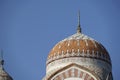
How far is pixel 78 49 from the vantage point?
105 ft

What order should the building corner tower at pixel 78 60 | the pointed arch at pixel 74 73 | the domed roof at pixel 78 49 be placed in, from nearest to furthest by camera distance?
1. the pointed arch at pixel 74 73
2. the building corner tower at pixel 78 60
3. the domed roof at pixel 78 49

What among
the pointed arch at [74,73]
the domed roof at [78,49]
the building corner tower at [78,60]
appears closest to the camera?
the pointed arch at [74,73]

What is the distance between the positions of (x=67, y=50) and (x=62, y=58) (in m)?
0.51

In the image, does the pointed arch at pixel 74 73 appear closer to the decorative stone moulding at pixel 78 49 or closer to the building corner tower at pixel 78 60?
the building corner tower at pixel 78 60

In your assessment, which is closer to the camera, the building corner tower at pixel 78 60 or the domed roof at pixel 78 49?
the building corner tower at pixel 78 60

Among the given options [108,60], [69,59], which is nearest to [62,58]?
[69,59]

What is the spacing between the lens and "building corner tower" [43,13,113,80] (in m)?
31.5

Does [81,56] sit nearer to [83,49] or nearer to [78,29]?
[83,49]

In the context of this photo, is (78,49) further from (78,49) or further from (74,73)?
(74,73)

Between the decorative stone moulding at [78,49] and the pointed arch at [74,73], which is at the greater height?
the decorative stone moulding at [78,49]

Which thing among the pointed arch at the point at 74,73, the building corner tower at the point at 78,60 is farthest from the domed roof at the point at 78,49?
the pointed arch at the point at 74,73

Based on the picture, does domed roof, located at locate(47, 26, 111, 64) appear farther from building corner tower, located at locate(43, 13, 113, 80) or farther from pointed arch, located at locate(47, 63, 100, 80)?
pointed arch, located at locate(47, 63, 100, 80)

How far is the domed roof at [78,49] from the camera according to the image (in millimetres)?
32062

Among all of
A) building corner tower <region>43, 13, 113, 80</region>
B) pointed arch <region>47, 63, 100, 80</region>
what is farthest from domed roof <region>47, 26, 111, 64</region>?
pointed arch <region>47, 63, 100, 80</region>
